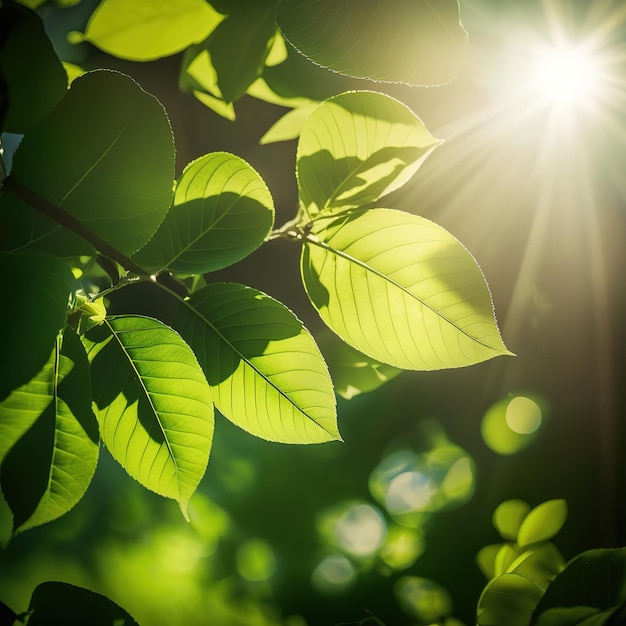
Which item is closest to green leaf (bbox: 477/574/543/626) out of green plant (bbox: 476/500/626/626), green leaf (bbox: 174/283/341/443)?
green plant (bbox: 476/500/626/626)

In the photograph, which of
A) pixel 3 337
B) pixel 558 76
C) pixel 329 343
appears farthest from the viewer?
pixel 329 343

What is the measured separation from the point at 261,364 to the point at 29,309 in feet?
0.69

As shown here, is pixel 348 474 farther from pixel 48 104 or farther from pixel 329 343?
pixel 48 104

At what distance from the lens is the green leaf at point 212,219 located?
45cm

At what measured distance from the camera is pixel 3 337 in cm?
34

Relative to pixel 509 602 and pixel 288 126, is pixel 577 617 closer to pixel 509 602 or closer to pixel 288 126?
pixel 509 602

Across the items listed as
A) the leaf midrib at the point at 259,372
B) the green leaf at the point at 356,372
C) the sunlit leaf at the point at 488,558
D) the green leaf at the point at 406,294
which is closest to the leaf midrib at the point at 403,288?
the green leaf at the point at 406,294

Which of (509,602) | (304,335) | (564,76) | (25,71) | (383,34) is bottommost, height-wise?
(509,602)

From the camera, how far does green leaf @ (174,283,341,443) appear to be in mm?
467

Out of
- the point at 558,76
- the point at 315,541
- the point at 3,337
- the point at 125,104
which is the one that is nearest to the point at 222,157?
the point at 125,104

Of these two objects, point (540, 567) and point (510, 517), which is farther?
point (510, 517)

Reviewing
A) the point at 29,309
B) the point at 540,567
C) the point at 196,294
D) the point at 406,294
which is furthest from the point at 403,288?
the point at 540,567

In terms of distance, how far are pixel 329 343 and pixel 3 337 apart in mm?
628

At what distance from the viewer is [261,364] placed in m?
0.48
